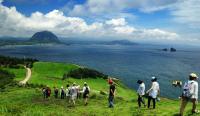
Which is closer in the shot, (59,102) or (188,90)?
(188,90)

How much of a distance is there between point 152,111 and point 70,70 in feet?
410

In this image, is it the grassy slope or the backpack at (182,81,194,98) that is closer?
the backpack at (182,81,194,98)

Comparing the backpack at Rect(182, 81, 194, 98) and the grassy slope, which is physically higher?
the backpack at Rect(182, 81, 194, 98)

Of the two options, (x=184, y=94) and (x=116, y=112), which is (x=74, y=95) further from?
(x=184, y=94)

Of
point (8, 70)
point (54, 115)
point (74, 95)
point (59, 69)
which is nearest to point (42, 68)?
point (59, 69)

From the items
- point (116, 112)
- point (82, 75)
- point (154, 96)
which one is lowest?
point (82, 75)

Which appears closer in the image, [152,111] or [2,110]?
[2,110]

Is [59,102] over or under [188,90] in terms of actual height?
under

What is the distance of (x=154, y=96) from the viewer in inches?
973

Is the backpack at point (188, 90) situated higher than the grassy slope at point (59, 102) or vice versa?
the backpack at point (188, 90)

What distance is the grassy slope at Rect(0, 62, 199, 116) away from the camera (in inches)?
974

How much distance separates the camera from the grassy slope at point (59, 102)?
2473cm

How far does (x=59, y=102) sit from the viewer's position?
40.2 meters

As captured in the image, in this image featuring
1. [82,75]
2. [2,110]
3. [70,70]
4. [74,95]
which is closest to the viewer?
[2,110]
